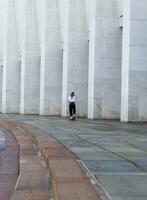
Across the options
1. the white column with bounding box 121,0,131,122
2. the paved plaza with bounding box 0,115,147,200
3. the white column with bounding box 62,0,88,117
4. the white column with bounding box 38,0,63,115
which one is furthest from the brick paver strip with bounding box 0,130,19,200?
the white column with bounding box 38,0,63,115

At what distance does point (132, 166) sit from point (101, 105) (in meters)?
20.6

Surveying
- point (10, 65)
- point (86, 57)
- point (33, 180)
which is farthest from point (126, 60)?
point (10, 65)

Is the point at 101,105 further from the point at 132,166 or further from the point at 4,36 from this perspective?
the point at 4,36

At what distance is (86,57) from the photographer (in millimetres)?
33375

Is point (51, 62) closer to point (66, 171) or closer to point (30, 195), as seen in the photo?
point (66, 171)

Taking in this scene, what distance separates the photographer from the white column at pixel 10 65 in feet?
163

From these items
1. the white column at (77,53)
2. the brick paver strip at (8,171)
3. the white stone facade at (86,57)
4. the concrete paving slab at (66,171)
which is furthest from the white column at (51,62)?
the concrete paving slab at (66,171)

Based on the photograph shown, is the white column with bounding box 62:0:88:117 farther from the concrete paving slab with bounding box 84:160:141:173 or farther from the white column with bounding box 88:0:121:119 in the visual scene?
the concrete paving slab with bounding box 84:160:141:173

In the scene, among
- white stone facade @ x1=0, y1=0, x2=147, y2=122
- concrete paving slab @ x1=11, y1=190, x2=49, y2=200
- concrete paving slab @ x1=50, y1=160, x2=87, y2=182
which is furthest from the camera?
white stone facade @ x1=0, y1=0, x2=147, y2=122

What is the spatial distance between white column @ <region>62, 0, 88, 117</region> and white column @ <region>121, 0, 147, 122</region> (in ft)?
31.0

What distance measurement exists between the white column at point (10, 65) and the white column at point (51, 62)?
36.5 feet

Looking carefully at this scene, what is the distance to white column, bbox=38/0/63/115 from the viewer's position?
38.4 metres

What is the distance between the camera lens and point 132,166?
8.36 meters

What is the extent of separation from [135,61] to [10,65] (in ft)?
93.2
